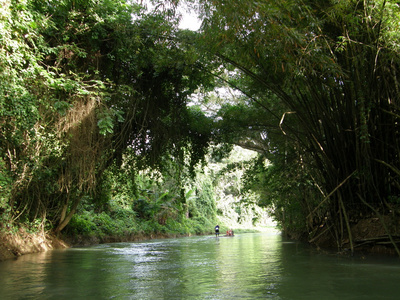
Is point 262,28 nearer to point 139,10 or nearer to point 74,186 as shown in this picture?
point 139,10

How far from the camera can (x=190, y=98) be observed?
421 inches

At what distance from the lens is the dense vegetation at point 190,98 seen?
18.5 ft

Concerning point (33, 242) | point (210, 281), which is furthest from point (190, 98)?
point (210, 281)

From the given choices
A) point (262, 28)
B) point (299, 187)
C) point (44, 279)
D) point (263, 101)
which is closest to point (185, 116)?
point (263, 101)

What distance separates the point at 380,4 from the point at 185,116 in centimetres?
629

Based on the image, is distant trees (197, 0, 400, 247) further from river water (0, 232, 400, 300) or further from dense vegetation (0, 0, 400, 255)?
river water (0, 232, 400, 300)

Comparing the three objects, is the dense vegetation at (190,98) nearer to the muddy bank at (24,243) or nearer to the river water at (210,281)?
the muddy bank at (24,243)

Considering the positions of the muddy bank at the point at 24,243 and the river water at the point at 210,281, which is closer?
the river water at the point at 210,281

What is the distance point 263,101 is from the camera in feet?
35.2

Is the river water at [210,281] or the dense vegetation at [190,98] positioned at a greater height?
the dense vegetation at [190,98]

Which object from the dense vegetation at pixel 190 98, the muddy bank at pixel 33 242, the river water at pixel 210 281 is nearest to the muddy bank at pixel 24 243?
the muddy bank at pixel 33 242

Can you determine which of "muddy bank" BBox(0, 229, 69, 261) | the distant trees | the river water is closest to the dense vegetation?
the distant trees

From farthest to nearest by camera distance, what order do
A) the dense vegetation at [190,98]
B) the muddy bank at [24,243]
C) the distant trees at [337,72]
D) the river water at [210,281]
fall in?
1. the muddy bank at [24,243]
2. the dense vegetation at [190,98]
3. the distant trees at [337,72]
4. the river water at [210,281]

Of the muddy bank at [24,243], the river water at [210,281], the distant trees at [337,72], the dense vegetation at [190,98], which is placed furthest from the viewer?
the muddy bank at [24,243]
